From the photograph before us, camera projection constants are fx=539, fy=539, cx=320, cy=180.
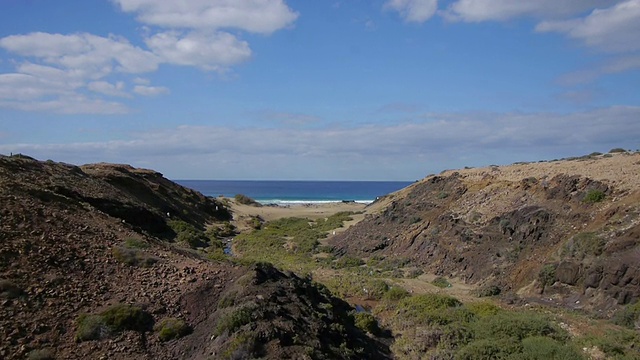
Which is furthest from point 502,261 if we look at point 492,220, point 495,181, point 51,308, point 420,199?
point 51,308

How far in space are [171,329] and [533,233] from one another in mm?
22915

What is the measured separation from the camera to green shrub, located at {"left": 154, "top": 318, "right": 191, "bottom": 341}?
14.5 meters

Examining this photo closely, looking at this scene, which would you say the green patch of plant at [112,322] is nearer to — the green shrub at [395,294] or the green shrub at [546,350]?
the green shrub at [546,350]

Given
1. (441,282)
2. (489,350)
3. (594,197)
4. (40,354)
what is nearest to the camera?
(40,354)

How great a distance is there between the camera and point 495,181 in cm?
4306

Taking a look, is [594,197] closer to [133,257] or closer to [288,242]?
[133,257]

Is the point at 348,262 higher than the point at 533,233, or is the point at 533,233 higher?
the point at 533,233

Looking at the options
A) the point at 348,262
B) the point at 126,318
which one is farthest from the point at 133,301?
the point at 348,262

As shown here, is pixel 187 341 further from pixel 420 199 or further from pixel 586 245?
pixel 420 199

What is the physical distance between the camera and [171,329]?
14.6m

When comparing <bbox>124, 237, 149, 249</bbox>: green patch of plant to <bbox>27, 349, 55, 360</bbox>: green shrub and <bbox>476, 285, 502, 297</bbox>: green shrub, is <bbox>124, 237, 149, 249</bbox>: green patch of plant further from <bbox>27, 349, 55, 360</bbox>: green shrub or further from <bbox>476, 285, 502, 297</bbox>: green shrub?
<bbox>476, 285, 502, 297</bbox>: green shrub

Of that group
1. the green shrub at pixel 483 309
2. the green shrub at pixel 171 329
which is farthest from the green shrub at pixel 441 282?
the green shrub at pixel 171 329

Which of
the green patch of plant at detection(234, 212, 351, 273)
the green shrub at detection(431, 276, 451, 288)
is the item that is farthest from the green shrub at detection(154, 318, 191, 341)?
the green shrub at detection(431, 276, 451, 288)

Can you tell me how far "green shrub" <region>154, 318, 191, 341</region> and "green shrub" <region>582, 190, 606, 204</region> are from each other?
2435 cm
